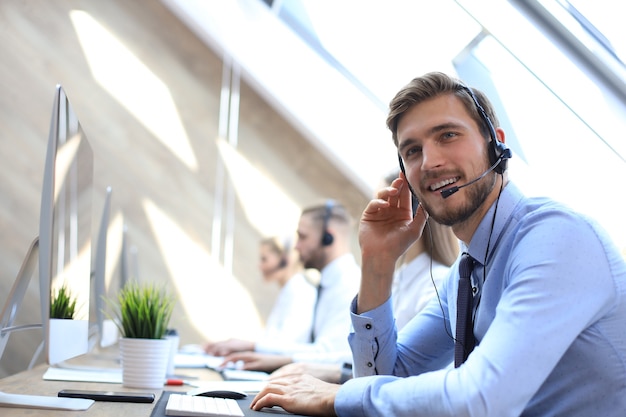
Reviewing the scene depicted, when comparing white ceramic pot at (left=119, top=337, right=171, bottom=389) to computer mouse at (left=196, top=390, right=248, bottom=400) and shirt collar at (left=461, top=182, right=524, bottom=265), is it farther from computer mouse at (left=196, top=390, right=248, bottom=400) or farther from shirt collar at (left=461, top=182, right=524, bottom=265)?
shirt collar at (left=461, top=182, right=524, bottom=265)

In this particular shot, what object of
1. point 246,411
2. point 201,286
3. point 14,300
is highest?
point 201,286

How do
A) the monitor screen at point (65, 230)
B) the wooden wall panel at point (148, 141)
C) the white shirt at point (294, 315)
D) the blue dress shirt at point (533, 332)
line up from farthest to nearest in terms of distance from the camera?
the wooden wall panel at point (148, 141) < the white shirt at point (294, 315) < the monitor screen at point (65, 230) < the blue dress shirt at point (533, 332)

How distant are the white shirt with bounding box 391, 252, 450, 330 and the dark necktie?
41.4 inches

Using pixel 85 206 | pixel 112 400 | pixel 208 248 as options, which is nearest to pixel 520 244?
pixel 112 400

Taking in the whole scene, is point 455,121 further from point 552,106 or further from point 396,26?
point 396,26

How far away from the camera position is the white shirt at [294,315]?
4.03 meters

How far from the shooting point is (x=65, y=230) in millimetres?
1722

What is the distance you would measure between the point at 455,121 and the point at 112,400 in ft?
3.07

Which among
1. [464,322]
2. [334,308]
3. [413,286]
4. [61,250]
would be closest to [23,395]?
[61,250]

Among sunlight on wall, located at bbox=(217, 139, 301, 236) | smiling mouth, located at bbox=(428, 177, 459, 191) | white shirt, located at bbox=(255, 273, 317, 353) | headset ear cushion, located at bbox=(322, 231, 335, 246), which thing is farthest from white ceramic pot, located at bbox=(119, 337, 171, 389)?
sunlight on wall, located at bbox=(217, 139, 301, 236)

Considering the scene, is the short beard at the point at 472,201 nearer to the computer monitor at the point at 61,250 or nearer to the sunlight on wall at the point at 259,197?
the computer monitor at the point at 61,250

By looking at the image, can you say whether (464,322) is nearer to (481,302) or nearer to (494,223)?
(481,302)

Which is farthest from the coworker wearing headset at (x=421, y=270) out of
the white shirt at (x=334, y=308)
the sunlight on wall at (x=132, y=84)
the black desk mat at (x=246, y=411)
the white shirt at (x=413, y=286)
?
→ the sunlight on wall at (x=132, y=84)

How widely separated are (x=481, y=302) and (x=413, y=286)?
4.06 ft
